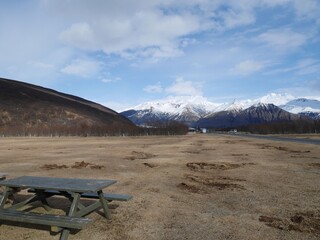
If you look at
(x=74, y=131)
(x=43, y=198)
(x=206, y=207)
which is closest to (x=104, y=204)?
(x=43, y=198)

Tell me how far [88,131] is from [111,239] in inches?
5944

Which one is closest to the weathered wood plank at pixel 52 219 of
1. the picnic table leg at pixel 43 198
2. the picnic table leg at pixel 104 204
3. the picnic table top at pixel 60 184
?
the picnic table top at pixel 60 184

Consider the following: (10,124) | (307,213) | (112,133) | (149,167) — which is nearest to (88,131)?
(112,133)

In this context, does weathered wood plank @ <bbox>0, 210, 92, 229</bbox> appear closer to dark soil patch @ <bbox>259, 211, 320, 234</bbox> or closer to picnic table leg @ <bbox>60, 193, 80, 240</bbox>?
picnic table leg @ <bbox>60, 193, 80, 240</bbox>

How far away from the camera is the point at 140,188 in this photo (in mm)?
13078

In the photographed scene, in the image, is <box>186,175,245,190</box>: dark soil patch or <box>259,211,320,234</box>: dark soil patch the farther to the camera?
<box>186,175,245,190</box>: dark soil patch

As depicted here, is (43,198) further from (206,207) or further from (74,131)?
(74,131)

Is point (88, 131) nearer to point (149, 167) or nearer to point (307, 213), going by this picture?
point (149, 167)

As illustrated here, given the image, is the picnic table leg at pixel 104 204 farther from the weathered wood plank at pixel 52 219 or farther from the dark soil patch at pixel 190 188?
the dark soil patch at pixel 190 188

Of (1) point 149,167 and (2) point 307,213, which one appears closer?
(2) point 307,213

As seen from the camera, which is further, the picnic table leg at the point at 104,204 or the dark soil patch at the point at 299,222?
the picnic table leg at the point at 104,204

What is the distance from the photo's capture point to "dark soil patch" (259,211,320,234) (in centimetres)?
819

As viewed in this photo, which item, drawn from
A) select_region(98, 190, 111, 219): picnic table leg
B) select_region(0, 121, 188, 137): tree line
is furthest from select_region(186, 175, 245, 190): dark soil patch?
select_region(0, 121, 188, 137): tree line

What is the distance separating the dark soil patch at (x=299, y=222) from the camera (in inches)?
322
